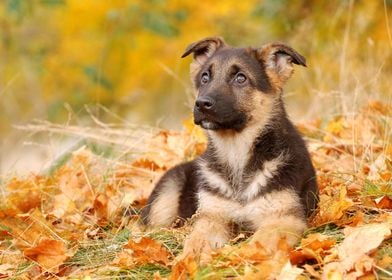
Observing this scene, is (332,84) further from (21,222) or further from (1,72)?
(1,72)

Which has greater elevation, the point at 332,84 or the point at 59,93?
the point at 332,84

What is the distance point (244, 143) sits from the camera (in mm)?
A: 6102

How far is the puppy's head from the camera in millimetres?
5871

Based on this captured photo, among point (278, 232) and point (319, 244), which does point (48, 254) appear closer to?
point (278, 232)

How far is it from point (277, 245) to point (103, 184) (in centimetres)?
281

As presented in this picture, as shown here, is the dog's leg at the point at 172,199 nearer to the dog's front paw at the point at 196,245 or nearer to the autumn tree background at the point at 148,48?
the dog's front paw at the point at 196,245

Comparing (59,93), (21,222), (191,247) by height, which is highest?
(191,247)

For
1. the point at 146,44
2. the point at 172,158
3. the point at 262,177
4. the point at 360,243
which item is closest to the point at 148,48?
the point at 146,44

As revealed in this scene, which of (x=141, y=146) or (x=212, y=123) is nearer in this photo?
(x=212, y=123)

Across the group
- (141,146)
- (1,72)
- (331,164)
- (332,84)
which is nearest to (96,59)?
(1,72)

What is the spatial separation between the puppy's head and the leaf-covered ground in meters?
0.87

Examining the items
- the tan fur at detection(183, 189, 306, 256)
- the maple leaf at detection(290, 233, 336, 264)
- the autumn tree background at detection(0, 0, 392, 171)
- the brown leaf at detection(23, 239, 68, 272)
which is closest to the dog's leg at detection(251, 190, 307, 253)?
the tan fur at detection(183, 189, 306, 256)

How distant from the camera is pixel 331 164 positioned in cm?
723

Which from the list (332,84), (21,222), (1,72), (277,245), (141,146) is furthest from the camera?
(1,72)
